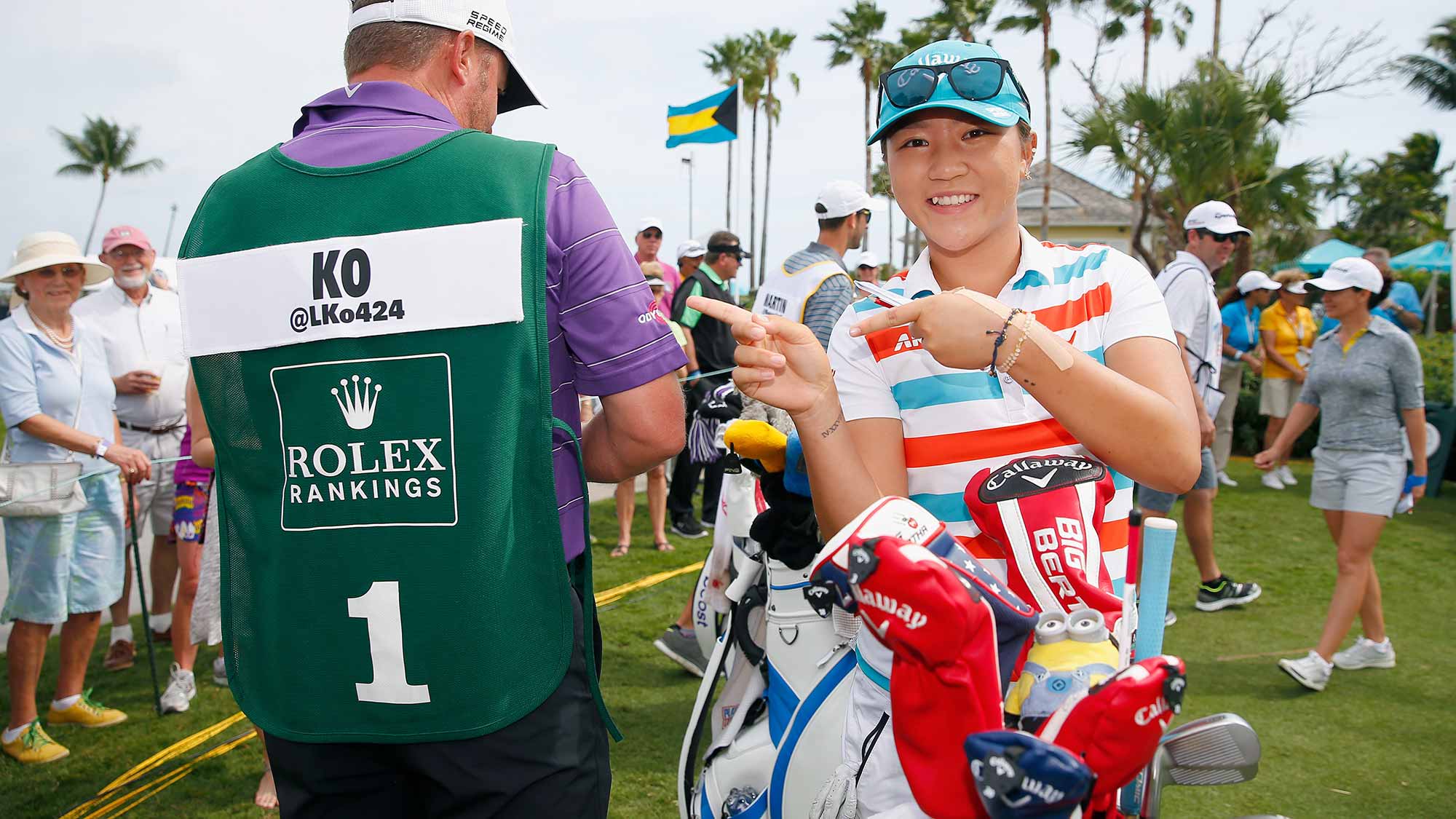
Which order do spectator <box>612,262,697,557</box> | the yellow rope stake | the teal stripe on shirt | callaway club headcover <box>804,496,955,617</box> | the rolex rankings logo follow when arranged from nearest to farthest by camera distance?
callaway club headcover <box>804,496,955,617</box>, the rolex rankings logo, the teal stripe on shirt, the yellow rope stake, spectator <box>612,262,697,557</box>

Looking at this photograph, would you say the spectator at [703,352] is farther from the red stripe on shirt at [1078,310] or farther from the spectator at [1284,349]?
the red stripe on shirt at [1078,310]

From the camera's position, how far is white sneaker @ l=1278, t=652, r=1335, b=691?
4.99 m

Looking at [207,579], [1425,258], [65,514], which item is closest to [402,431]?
[207,579]

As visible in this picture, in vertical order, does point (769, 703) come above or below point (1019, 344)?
below

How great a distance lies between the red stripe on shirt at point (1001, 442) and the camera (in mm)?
1639

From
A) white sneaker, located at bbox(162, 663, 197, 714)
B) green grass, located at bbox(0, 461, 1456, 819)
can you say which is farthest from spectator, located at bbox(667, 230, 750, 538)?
white sneaker, located at bbox(162, 663, 197, 714)

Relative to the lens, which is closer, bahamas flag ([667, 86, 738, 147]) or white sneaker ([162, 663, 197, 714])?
white sneaker ([162, 663, 197, 714])

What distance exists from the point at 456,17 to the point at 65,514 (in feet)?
12.6

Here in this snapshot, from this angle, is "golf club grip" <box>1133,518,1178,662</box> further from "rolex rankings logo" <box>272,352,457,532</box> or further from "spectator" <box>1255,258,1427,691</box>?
"spectator" <box>1255,258,1427,691</box>

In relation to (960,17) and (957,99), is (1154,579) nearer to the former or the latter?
(957,99)

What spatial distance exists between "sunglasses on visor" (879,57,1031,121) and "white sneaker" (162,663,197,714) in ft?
15.5

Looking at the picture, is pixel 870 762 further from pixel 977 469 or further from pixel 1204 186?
pixel 1204 186

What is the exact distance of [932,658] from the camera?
1.20 m

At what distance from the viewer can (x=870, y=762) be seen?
153cm
